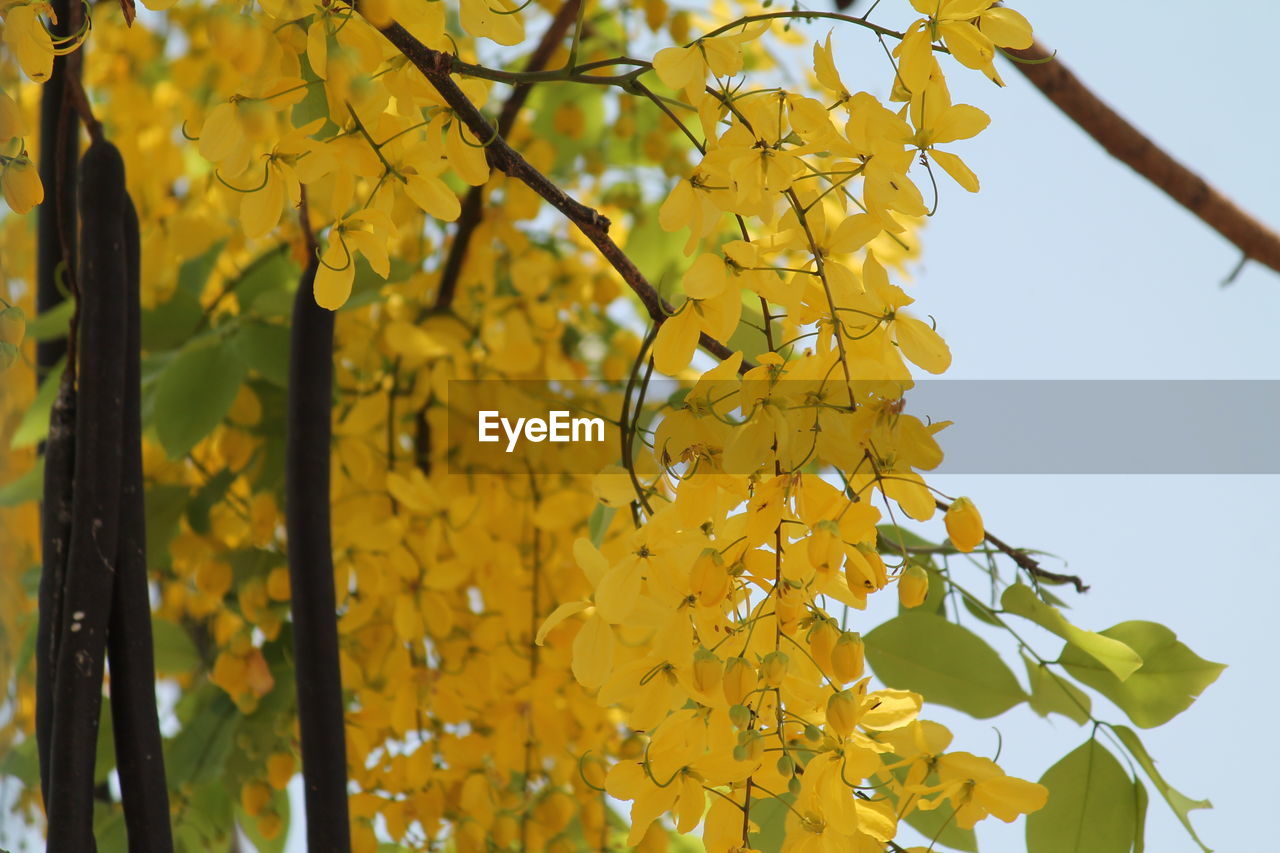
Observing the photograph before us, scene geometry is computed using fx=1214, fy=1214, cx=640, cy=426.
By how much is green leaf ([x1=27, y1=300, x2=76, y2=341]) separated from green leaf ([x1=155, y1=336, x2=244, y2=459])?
3 centimetres

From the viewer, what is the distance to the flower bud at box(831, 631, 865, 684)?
21 centimetres

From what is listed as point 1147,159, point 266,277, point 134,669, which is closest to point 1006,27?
point 134,669

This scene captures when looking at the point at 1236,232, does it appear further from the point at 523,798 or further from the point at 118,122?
the point at 118,122

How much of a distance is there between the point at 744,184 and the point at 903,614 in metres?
0.14

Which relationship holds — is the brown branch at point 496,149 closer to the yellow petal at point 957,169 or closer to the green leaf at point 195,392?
the yellow petal at point 957,169

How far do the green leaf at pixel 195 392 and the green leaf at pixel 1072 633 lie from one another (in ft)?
0.81

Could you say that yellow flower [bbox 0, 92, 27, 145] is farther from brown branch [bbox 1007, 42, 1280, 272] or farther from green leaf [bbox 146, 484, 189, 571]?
brown branch [bbox 1007, 42, 1280, 272]

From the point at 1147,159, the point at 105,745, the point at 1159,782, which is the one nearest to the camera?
the point at 1159,782

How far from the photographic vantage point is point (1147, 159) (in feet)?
1.93

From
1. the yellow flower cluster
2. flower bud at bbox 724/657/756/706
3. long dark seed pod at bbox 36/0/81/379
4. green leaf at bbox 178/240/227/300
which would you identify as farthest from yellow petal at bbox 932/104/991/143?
green leaf at bbox 178/240/227/300

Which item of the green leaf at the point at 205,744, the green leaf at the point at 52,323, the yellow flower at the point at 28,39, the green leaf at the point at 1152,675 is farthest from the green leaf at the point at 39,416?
the green leaf at the point at 1152,675

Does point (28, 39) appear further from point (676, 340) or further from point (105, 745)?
point (105, 745)

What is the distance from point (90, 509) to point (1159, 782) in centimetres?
26

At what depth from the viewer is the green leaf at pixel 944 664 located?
31 centimetres
